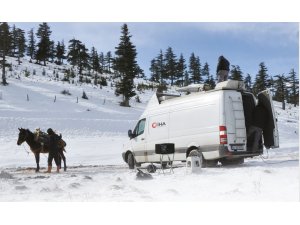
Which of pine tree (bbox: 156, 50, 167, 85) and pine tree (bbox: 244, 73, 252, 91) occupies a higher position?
pine tree (bbox: 156, 50, 167, 85)

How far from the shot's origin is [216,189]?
951 cm

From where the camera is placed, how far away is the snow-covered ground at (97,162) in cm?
920

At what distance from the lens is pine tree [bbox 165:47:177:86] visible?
12992 millimetres

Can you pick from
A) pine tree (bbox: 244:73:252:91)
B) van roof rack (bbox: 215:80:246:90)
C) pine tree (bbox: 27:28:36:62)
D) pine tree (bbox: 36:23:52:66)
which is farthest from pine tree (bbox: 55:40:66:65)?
pine tree (bbox: 244:73:252:91)

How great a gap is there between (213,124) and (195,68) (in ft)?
7.27

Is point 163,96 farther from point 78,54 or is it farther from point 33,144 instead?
point 33,144

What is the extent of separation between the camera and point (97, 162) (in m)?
20.6

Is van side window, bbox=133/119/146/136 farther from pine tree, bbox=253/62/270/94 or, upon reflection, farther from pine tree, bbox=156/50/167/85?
pine tree, bbox=253/62/270/94

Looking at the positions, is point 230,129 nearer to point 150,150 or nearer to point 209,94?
point 209,94

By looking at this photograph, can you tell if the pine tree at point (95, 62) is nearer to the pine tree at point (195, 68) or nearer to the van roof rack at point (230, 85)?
the pine tree at point (195, 68)

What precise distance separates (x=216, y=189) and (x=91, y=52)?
257 inches

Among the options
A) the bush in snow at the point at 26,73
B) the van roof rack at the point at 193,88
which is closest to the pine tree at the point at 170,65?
the van roof rack at the point at 193,88

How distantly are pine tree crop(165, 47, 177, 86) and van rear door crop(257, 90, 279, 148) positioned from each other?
112 inches

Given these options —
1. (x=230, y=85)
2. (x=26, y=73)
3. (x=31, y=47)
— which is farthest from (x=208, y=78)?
(x=26, y=73)
